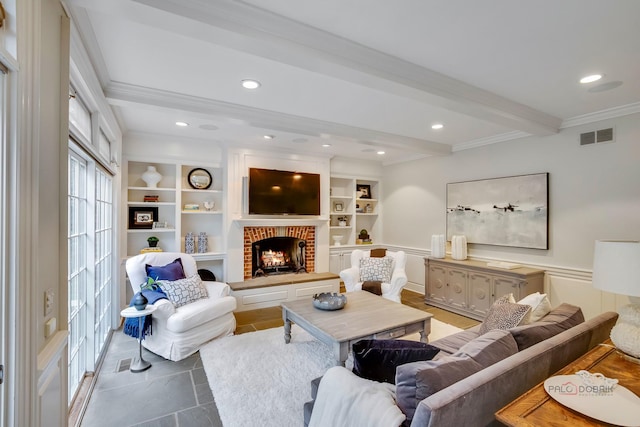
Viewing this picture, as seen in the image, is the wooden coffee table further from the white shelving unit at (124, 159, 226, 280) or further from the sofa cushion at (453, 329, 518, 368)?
the white shelving unit at (124, 159, 226, 280)

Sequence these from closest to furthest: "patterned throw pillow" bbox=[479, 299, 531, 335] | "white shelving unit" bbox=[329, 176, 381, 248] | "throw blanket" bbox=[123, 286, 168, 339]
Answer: "patterned throw pillow" bbox=[479, 299, 531, 335], "throw blanket" bbox=[123, 286, 168, 339], "white shelving unit" bbox=[329, 176, 381, 248]

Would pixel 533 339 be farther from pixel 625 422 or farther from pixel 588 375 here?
pixel 625 422

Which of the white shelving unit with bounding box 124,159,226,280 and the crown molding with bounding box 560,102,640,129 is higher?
the crown molding with bounding box 560,102,640,129

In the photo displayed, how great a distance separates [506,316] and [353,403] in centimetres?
145

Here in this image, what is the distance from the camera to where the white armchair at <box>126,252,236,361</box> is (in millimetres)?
3061

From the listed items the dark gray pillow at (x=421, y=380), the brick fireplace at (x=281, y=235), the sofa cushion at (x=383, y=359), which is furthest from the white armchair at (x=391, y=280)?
the dark gray pillow at (x=421, y=380)

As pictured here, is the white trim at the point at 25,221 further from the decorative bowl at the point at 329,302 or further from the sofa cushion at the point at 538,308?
the sofa cushion at the point at 538,308

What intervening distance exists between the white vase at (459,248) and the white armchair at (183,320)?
11.0 feet

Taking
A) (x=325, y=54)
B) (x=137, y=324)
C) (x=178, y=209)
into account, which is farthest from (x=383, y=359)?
(x=178, y=209)

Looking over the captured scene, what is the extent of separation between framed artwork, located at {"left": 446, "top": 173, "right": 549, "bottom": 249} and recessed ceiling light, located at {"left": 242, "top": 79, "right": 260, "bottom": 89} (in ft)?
11.9

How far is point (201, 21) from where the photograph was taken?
164 centimetres

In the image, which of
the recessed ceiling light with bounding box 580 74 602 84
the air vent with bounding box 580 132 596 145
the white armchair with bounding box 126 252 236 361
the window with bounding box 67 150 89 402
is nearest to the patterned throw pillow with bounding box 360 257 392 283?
the white armchair with bounding box 126 252 236 361

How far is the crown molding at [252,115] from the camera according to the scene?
2758 millimetres

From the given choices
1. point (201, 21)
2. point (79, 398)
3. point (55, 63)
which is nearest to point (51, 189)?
point (55, 63)
